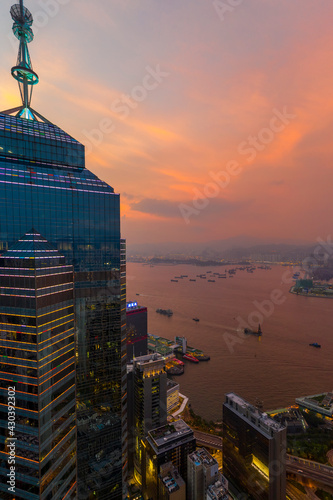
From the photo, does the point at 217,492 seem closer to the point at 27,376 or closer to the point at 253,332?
the point at 27,376

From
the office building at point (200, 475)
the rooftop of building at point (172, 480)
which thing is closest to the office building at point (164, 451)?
the rooftop of building at point (172, 480)

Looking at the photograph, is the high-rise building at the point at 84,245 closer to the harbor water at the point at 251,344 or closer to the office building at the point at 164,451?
the office building at the point at 164,451

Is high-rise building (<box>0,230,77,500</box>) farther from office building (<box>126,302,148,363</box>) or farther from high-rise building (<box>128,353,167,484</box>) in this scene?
office building (<box>126,302,148,363</box>)

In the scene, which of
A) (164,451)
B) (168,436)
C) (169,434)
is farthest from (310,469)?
(164,451)

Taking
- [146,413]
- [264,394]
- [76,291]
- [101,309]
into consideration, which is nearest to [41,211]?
[76,291]

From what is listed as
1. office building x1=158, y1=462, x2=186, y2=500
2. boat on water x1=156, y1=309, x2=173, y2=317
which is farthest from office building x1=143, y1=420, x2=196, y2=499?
boat on water x1=156, y1=309, x2=173, y2=317

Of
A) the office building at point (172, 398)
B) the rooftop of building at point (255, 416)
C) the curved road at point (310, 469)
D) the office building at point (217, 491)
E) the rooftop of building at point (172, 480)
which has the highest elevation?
the rooftop of building at point (255, 416)
